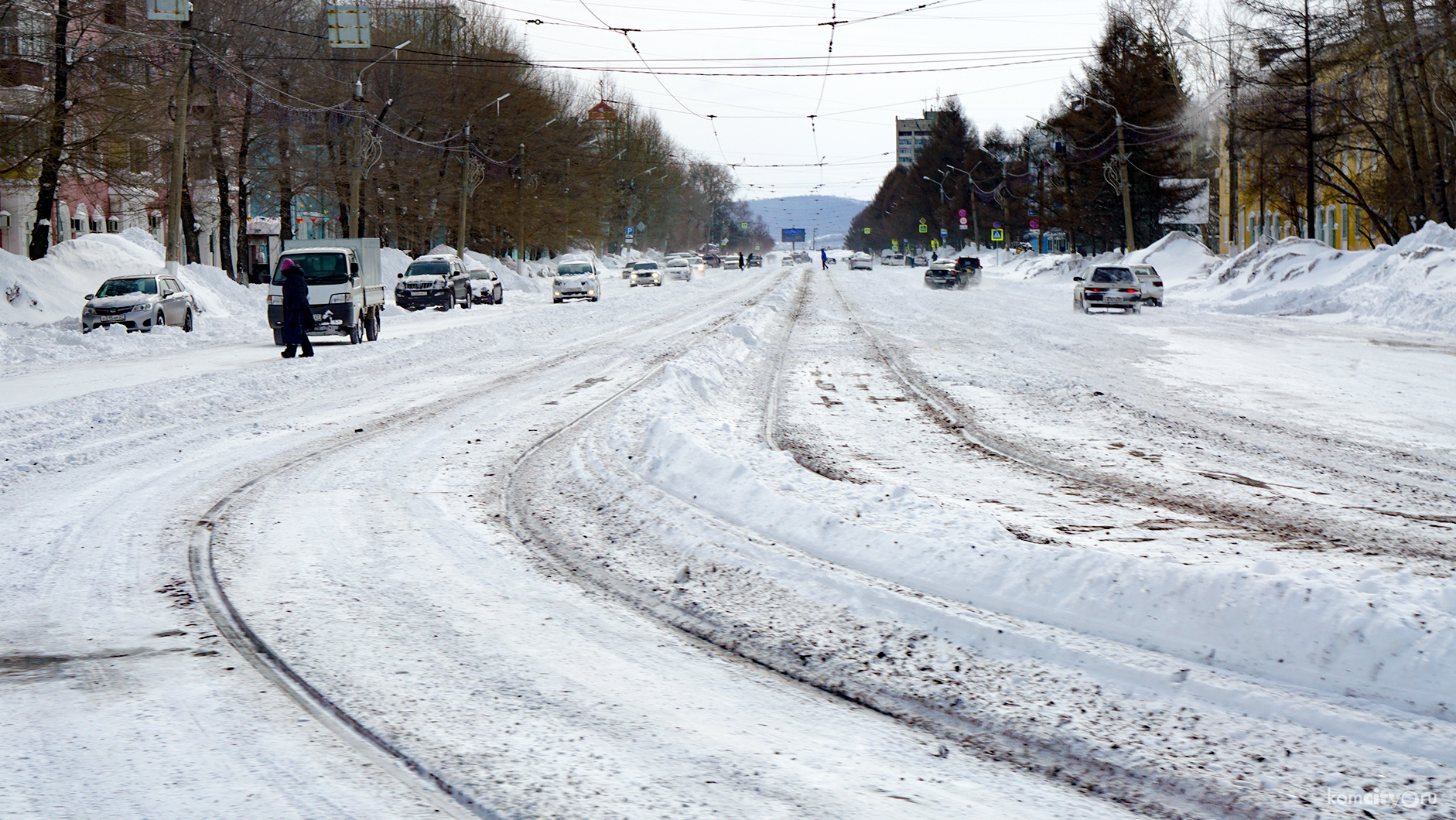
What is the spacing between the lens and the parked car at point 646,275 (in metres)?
64.1

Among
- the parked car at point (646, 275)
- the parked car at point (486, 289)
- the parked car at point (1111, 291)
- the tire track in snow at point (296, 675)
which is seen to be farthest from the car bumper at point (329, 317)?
the parked car at point (646, 275)

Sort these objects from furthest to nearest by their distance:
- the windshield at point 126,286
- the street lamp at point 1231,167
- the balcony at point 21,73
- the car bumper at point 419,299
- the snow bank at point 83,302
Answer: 1. the street lamp at point 1231,167
2. the car bumper at point 419,299
3. the balcony at point 21,73
4. the windshield at point 126,286
5. the snow bank at point 83,302

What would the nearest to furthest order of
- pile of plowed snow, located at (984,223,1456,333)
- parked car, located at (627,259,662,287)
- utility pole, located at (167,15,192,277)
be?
pile of plowed snow, located at (984,223,1456,333), utility pole, located at (167,15,192,277), parked car, located at (627,259,662,287)

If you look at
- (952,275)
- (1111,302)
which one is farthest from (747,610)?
(952,275)

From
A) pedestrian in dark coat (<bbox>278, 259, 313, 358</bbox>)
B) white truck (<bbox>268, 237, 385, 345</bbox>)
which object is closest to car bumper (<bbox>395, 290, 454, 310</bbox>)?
white truck (<bbox>268, 237, 385, 345</bbox>)

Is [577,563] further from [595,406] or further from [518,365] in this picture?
[518,365]

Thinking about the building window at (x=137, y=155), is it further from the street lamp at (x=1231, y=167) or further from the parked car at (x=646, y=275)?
the street lamp at (x=1231, y=167)

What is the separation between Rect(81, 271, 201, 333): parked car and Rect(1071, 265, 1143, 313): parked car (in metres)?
24.0

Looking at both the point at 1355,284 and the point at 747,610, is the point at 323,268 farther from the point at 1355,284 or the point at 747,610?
the point at 1355,284

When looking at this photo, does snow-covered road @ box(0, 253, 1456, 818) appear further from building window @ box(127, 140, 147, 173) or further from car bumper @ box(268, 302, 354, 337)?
building window @ box(127, 140, 147, 173)

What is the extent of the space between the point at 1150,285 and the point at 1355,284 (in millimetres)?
6365

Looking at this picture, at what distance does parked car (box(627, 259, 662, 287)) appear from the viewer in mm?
64062

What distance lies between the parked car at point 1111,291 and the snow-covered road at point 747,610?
23027 millimetres

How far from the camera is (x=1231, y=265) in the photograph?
143ft
